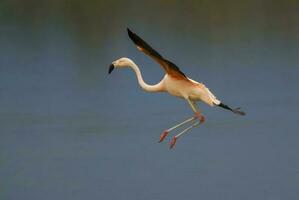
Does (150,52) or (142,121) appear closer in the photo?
(150,52)

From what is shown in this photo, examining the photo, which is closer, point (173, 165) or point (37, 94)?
point (173, 165)

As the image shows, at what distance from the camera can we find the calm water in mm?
15805

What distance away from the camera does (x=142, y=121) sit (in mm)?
19328

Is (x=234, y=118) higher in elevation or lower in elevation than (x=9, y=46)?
lower

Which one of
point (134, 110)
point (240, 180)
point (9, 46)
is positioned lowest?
point (240, 180)

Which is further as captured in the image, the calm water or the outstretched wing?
the calm water

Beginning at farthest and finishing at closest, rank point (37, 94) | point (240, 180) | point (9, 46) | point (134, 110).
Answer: point (9, 46), point (37, 94), point (134, 110), point (240, 180)

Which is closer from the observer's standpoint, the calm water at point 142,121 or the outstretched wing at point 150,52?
the outstretched wing at point 150,52

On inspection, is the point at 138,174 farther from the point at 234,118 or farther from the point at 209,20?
the point at 209,20

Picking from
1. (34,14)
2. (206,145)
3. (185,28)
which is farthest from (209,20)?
(206,145)

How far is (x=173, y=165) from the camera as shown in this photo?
53.4 ft

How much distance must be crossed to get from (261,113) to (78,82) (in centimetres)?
596

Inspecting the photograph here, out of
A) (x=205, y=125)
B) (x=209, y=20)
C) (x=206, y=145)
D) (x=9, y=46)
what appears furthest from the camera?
(x=209, y=20)

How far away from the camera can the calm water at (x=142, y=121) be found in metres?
15.8
